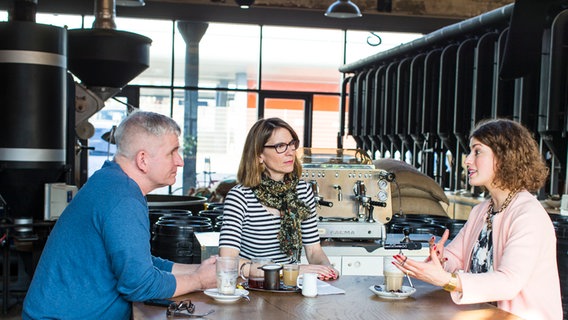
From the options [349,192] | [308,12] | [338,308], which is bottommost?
[338,308]

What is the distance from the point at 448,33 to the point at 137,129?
624 centimetres

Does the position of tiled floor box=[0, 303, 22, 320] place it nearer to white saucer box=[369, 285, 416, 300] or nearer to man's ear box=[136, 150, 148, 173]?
man's ear box=[136, 150, 148, 173]

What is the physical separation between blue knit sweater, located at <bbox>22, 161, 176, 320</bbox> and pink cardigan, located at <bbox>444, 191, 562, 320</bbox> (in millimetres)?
1065

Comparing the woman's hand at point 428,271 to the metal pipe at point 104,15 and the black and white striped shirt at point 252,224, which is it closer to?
the black and white striped shirt at point 252,224

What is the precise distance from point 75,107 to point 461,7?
820 cm

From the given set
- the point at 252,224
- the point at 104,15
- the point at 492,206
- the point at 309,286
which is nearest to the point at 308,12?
the point at 104,15

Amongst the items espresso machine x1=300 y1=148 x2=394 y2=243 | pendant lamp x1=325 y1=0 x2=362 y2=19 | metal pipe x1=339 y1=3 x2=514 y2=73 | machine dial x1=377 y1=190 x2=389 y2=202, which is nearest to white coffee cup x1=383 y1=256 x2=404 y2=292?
espresso machine x1=300 y1=148 x2=394 y2=243

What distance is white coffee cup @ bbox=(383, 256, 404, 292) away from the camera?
2719mm

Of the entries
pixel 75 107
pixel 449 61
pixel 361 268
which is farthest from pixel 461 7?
pixel 361 268

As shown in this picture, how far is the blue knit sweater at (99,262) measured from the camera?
2471 mm

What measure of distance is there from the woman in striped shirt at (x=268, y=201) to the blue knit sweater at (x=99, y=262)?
0.87 metres

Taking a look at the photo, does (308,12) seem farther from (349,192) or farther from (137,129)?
(137,129)

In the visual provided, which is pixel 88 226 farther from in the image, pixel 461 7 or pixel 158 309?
pixel 461 7

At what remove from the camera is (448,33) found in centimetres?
830
